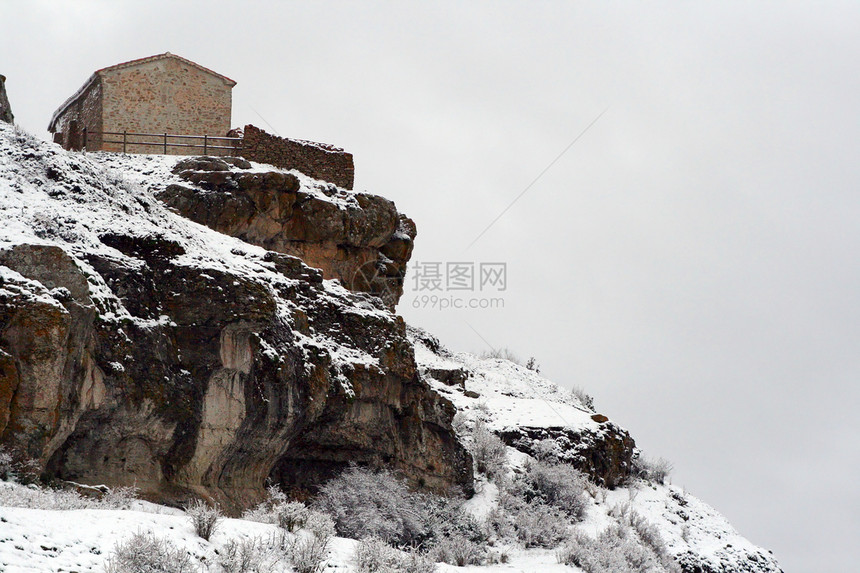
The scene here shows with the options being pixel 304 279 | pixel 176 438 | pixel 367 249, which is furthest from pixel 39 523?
pixel 367 249

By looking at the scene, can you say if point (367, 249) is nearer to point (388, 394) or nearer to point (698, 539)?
point (388, 394)

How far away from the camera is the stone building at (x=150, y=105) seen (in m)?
34.0

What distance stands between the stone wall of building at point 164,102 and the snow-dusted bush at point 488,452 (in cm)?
1446

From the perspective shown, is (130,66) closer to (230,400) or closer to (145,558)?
(230,400)

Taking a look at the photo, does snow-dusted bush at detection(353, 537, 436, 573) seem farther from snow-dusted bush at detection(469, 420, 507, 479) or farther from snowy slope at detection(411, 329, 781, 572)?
snow-dusted bush at detection(469, 420, 507, 479)

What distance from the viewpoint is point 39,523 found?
12.6m

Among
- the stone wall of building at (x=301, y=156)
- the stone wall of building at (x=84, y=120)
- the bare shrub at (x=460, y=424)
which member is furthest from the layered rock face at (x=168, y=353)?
the stone wall of building at (x=84, y=120)

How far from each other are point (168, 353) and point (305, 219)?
13.1 m

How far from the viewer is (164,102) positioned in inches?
1373

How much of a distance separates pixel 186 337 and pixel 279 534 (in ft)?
20.8

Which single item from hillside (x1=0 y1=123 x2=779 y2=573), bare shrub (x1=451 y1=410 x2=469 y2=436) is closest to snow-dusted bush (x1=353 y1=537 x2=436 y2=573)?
hillside (x1=0 y1=123 x2=779 y2=573)

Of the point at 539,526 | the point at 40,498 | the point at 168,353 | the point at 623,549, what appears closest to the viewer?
the point at 40,498

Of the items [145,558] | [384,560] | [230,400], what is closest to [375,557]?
[384,560]

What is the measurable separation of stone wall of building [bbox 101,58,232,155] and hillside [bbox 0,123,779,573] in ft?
7.16
